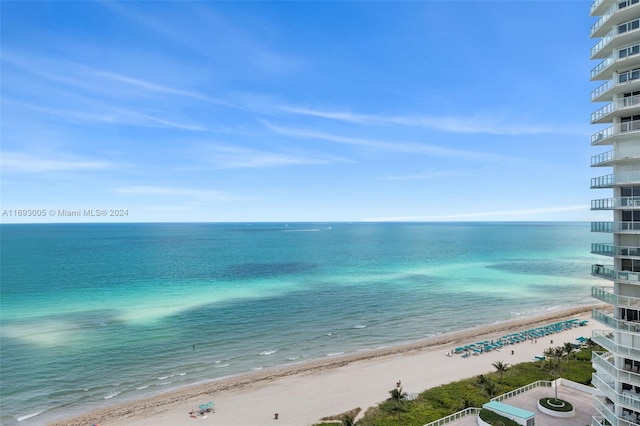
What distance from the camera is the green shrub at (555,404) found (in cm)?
2933

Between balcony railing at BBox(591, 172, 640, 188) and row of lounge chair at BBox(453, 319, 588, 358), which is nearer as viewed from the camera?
balcony railing at BBox(591, 172, 640, 188)

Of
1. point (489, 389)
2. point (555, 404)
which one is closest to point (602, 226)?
point (555, 404)

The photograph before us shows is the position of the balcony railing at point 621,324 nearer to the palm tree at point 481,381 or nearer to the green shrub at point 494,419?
the green shrub at point 494,419

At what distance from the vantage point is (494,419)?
89.2ft

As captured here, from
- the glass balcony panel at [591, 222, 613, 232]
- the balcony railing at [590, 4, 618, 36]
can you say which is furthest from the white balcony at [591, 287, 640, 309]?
the balcony railing at [590, 4, 618, 36]

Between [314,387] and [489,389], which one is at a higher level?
[489,389]

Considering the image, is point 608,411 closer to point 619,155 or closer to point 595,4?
point 619,155

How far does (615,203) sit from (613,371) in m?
9.97

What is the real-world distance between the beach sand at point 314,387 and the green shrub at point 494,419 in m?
11.2

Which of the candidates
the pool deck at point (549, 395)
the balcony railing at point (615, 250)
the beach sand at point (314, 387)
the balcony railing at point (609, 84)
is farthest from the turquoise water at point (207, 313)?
the balcony railing at point (609, 84)

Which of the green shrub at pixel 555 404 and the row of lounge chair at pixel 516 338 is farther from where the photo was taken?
the row of lounge chair at pixel 516 338

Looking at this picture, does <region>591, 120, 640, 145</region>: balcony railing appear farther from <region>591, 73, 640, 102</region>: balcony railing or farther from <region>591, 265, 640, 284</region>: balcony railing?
<region>591, 265, 640, 284</region>: balcony railing

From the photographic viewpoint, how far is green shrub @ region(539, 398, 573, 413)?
29328 mm

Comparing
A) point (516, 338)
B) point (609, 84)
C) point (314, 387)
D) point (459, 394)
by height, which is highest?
point (609, 84)
